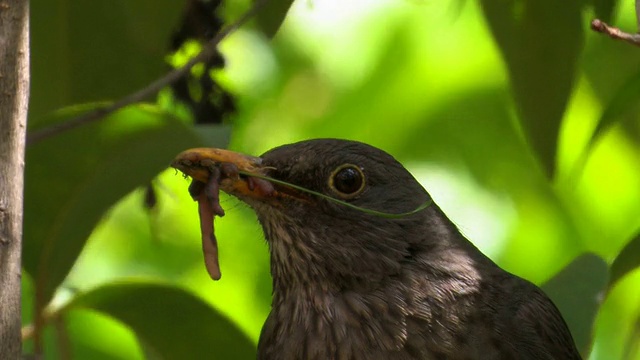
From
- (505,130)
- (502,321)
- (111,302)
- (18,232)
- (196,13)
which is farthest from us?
(505,130)

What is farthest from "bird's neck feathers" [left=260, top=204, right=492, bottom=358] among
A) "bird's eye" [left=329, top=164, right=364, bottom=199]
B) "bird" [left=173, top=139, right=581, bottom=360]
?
"bird's eye" [left=329, top=164, right=364, bottom=199]

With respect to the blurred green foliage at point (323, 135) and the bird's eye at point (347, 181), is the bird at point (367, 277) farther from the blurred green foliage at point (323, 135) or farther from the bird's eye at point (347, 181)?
the blurred green foliage at point (323, 135)

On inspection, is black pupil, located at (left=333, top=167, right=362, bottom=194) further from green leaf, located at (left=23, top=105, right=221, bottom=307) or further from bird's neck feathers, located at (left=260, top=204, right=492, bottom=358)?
green leaf, located at (left=23, top=105, right=221, bottom=307)

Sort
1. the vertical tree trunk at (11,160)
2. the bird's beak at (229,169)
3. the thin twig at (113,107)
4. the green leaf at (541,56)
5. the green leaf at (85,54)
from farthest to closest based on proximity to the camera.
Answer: the green leaf at (85,54)
the green leaf at (541,56)
the thin twig at (113,107)
the bird's beak at (229,169)
the vertical tree trunk at (11,160)

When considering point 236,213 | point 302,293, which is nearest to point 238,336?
point 302,293

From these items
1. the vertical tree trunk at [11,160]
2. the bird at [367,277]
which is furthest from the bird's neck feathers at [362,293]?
the vertical tree trunk at [11,160]

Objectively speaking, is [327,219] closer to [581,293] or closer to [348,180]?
[348,180]

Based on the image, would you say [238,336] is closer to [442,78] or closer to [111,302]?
[111,302]
